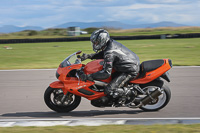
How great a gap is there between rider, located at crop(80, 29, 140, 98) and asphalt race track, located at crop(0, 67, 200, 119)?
56 centimetres

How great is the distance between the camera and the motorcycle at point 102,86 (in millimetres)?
5559

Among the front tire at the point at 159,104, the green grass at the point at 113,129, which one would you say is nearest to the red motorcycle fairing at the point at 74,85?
the front tire at the point at 159,104

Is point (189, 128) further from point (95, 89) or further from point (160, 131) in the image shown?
point (95, 89)

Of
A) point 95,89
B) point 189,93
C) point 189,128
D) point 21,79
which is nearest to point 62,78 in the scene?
point 95,89

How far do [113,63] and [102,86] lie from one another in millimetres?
453

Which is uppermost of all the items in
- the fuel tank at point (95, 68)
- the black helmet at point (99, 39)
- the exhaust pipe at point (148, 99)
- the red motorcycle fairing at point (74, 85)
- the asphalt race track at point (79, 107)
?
the black helmet at point (99, 39)

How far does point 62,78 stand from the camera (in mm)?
5547

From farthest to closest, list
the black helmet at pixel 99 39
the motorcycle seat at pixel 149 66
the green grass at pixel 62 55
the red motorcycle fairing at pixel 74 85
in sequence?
the green grass at pixel 62 55
the motorcycle seat at pixel 149 66
the red motorcycle fairing at pixel 74 85
the black helmet at pixel 99 39

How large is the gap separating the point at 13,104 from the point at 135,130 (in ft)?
10.9

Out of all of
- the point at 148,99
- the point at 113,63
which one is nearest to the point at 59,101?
the point at 113,63

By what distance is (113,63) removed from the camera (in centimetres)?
559

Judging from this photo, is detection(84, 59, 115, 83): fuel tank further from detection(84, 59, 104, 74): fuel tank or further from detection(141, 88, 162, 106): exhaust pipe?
detection(141, 88, 162, 106): exhaust pipe

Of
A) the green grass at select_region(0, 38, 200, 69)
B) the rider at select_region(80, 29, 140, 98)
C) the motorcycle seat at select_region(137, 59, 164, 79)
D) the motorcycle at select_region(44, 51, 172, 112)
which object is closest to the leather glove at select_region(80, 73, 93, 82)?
the rider at select_region(80, 29, 140, 98)

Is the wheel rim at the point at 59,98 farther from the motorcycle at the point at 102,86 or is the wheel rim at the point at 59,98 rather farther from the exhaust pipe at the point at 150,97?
the exhaust pipe at the point at 150,97
